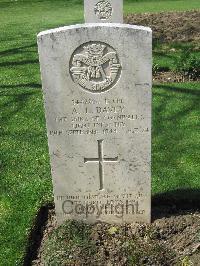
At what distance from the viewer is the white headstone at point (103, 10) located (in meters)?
11.3

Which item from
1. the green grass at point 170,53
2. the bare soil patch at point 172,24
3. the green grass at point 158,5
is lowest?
the green grass at point 158,5

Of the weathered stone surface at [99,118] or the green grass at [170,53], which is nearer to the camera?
the weathered stone surface at [99,118]

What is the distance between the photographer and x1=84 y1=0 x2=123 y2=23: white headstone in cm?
1126

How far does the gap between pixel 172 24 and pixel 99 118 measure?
33.9 ft

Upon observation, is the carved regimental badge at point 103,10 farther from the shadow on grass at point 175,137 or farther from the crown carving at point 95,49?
the crown carving at point 95,49

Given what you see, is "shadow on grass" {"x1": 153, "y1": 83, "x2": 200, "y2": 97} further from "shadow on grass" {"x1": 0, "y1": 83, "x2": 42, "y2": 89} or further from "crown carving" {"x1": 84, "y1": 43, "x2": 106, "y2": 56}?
"crown carving" {"x1": 84, "y1": 43, "x2": 106, "y2": 56}

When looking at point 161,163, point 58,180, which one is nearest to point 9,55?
point 161,163

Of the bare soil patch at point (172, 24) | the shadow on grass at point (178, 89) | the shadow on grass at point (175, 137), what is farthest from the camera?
the bare soil patch at point (172, 24)

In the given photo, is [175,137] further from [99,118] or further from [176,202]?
[99,118]

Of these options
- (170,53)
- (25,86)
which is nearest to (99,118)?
(25,86)

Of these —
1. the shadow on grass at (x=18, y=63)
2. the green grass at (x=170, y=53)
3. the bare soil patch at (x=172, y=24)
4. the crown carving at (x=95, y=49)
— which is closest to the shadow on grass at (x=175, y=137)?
the green grass at (x=170, y=53)

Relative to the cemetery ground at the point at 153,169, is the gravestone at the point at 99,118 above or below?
above

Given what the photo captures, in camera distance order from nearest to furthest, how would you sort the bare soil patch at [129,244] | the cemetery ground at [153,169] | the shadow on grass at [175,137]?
the bare soil patch at [129,244]
the cemetery ground at [153,169]
the shadow on grass at [175,137]

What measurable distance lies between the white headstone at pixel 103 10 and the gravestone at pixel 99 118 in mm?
7448
